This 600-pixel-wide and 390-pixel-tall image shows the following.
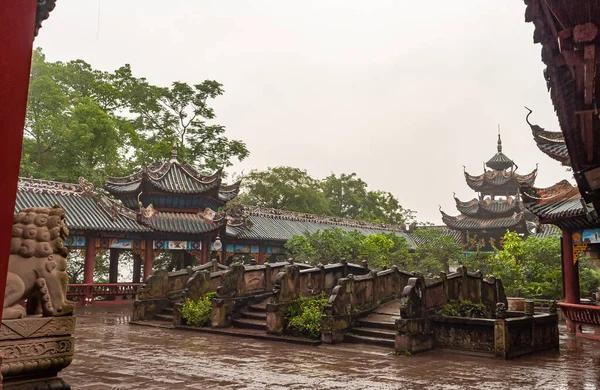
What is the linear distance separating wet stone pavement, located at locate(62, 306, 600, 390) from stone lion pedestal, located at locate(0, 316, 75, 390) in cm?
183

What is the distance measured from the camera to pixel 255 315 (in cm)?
1495

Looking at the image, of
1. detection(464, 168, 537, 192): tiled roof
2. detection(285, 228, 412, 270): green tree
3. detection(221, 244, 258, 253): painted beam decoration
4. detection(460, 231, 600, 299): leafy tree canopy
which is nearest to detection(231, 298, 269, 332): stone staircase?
detection(285, 228, 412, 270): green tree

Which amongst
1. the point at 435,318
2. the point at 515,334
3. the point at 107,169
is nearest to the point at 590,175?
the point at 515,334

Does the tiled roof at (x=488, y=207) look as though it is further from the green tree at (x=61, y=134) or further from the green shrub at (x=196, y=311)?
the green shrub at (x=196, y=311)

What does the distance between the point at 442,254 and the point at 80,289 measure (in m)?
17.9

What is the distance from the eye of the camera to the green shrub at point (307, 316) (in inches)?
496

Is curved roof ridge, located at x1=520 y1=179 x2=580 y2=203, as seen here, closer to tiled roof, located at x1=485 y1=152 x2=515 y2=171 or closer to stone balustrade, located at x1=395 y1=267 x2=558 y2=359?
stone balustrade, located at x1=395 y1=267 x2=558 y2=359

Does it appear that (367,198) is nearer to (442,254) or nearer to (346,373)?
(442,254)

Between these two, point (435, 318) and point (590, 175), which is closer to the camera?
point (590, 175)

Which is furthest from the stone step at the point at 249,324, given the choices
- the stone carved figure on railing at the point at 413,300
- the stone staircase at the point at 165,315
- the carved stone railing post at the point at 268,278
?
the stone carved figure on railing at the point at 413,300

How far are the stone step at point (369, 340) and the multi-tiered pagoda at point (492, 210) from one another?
83.4ft

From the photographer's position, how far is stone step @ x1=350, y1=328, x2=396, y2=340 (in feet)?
39.6

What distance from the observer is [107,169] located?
30.2 meters

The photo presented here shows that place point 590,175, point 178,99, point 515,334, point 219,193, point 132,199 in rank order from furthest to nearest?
point 178,99 < point 219,193 < point 132,199 < point 515,334 < point 590,175
